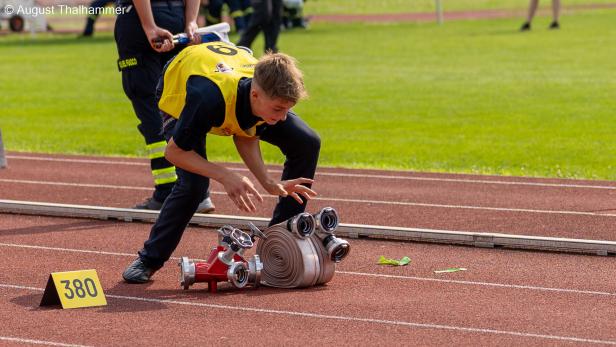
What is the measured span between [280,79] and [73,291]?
5.17 feet

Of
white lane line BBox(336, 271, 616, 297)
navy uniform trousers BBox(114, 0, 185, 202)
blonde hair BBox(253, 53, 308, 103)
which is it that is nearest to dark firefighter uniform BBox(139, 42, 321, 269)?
blonde hair BBox(253, 53, 308, 103)

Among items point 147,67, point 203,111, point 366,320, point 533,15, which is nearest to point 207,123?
point 203,111

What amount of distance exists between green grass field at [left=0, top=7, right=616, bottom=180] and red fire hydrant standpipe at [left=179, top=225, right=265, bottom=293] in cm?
544

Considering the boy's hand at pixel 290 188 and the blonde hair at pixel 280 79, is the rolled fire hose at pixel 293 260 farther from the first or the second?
the blonde hair at pixel 280 79

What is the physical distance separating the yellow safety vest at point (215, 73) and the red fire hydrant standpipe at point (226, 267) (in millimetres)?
590

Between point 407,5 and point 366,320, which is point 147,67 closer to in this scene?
point 366,320

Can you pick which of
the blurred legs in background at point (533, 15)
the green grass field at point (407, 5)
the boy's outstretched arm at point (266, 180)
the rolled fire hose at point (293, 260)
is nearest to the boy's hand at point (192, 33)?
the boy's outstretched arm at point (266, 180)

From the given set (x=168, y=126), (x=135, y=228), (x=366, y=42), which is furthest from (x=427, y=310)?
(x=366, y=42)

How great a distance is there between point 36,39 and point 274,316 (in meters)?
29.1

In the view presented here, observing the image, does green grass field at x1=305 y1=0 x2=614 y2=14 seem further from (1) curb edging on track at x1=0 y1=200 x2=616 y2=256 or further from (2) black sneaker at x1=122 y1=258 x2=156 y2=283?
(2) black sneaker at x1=122 y1=258 x2=156 y2=283

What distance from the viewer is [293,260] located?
22.9 feet

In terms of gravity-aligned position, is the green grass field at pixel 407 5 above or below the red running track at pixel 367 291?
below

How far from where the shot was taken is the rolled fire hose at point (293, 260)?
695 cm

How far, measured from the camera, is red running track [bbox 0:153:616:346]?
6016mm
